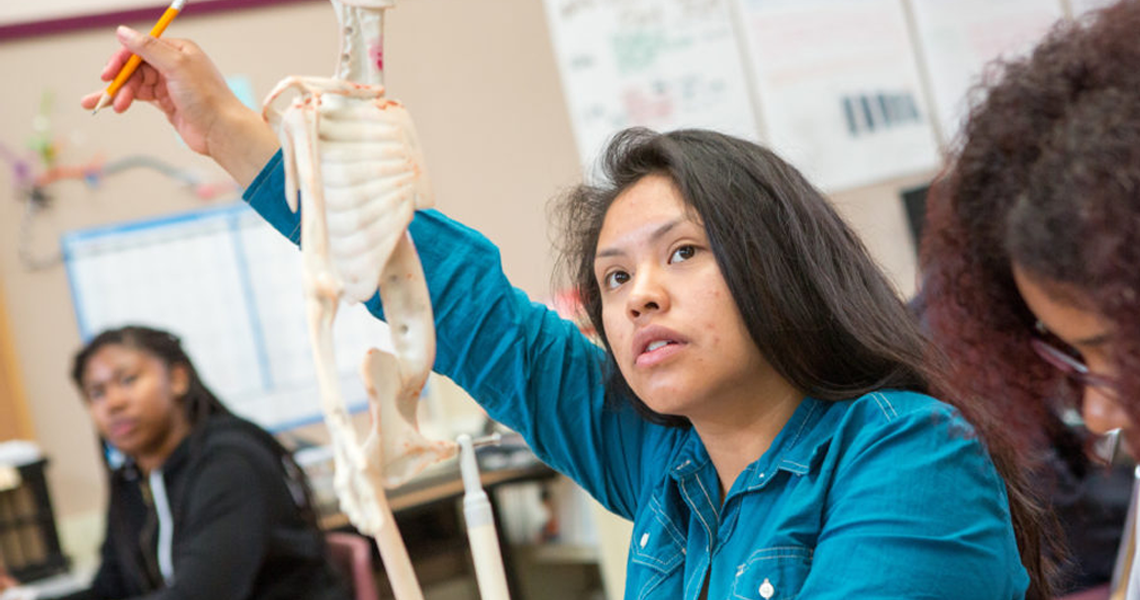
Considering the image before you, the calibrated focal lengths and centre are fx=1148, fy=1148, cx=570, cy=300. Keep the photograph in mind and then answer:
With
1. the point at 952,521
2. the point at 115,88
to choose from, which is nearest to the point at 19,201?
the point at 115,88

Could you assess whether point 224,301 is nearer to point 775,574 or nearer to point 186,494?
point 186,494

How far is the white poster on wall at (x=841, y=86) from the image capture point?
388cm

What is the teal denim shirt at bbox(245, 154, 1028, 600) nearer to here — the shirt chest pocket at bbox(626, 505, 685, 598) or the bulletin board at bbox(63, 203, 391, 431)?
the shirt chest pocket at bbox(626, 505, 685, 598)

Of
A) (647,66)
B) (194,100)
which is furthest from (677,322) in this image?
(647,66)

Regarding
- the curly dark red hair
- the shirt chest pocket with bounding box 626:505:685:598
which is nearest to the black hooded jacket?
the shirt chest pocket with bounding box 626:505:685:598

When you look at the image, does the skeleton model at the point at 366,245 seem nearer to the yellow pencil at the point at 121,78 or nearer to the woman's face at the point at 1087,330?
the yellow pencil at the point at 121,78

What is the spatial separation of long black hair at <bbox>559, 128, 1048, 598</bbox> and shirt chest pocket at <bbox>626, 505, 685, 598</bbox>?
21 centimetres

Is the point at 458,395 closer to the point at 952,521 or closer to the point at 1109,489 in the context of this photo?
the point at 1109,489

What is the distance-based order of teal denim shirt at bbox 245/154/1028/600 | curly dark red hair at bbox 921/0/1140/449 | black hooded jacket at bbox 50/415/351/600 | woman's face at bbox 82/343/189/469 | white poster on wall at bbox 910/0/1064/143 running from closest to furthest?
curly dark red hair at bbox 921/0/1140/449
teal denim shirt at bbox 245/154/1028/600
black hooded jacket at bbox 50/415/351/600
woman's face at bbox 82/343/189/469
white poster on wall at bbox 910/0/1064/143

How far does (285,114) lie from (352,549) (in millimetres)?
1493

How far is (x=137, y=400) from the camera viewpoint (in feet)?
8.00

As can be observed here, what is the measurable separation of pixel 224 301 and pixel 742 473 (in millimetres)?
2588

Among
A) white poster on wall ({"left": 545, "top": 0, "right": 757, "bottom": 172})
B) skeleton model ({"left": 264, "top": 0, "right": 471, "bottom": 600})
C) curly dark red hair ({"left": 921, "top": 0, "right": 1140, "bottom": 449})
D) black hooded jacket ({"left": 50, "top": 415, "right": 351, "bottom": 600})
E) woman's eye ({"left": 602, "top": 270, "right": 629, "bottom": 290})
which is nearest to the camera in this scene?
curly dark red hair ({"left": 921, "top": 0, "right": 1140, "bottom": 449})

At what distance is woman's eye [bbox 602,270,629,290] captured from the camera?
3.93 ft
